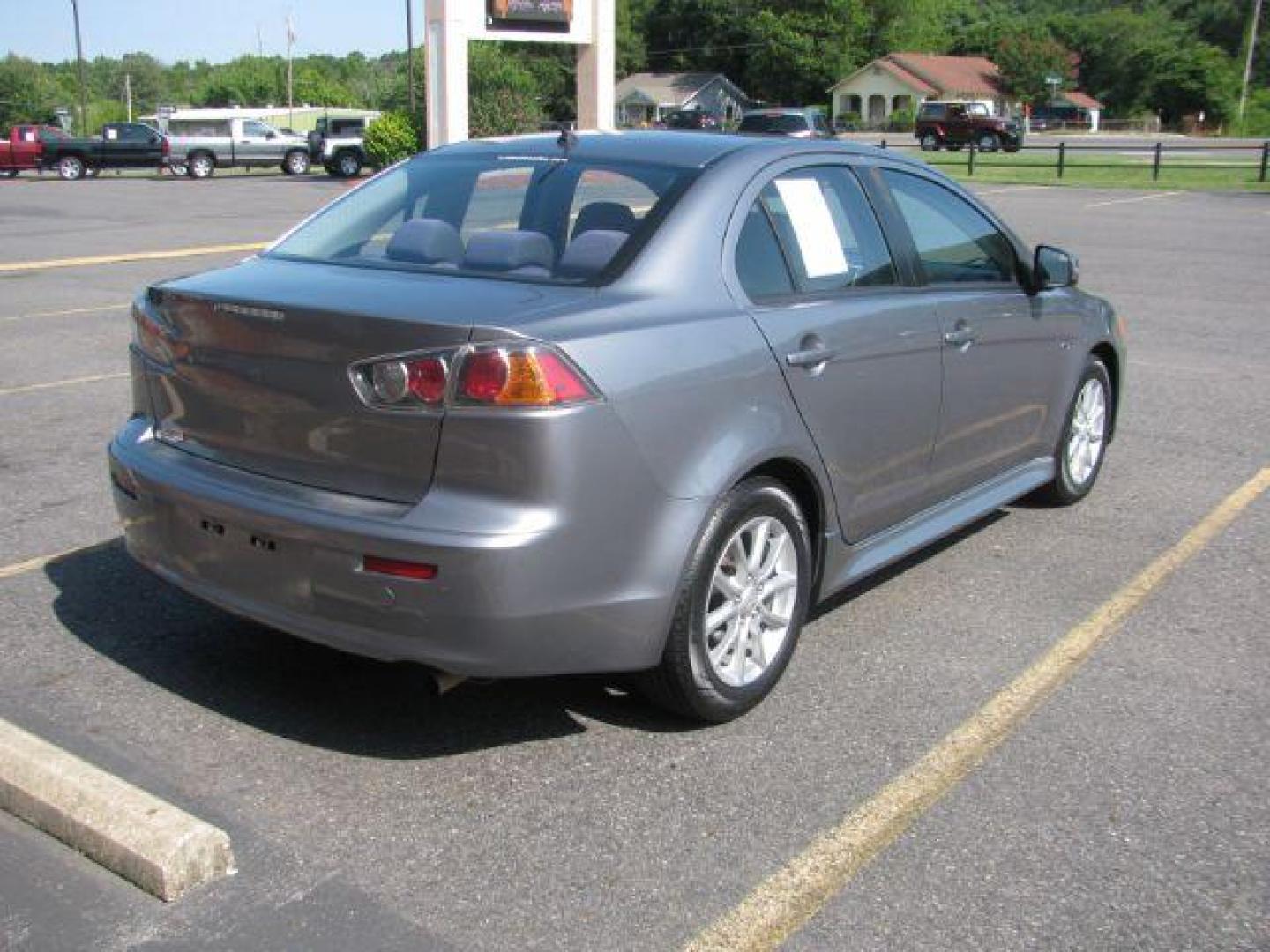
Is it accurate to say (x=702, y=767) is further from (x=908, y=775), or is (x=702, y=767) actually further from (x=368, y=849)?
(x=368, y=849)

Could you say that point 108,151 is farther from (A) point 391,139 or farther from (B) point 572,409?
(B) point 572,409

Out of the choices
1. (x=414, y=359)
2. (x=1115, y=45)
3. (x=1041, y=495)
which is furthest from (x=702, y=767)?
(x=1115, y=45)

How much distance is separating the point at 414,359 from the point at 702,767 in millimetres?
1353

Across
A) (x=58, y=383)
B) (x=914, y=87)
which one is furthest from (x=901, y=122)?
(x=58, y=383)

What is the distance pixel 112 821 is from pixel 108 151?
41886mm

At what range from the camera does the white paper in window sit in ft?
14.4

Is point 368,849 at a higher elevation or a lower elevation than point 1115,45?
lower

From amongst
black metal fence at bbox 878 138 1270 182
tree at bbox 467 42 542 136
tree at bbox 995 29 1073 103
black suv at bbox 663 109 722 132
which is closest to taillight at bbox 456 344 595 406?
black metal fence at bbox 878 138 1270 182

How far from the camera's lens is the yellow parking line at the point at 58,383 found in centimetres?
859

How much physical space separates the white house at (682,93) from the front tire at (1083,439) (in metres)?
101

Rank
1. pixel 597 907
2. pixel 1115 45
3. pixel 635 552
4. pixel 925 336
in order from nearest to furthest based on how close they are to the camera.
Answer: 1. pixel 597 907
2. pixel 635 552
3. pixel 925 336
4. pixel 1115 45

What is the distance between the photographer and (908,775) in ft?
12.2

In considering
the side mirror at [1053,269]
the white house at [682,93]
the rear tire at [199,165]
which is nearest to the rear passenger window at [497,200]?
the side mirror at [1053,269]

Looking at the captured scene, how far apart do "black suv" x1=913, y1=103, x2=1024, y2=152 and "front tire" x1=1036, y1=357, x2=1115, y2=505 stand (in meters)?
51.2
